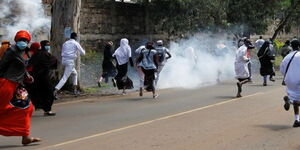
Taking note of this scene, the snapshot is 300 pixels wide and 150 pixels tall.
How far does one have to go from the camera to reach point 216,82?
21484 mm

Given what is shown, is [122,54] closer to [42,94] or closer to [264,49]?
[42,94]

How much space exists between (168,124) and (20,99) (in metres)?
3.34

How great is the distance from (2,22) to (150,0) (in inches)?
351

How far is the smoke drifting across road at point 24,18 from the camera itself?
2147cm

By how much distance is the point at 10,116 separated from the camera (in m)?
8.21

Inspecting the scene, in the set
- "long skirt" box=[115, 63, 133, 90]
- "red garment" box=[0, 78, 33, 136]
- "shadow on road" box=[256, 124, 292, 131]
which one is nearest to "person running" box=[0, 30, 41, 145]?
"red garment" box=[0, 78, 33, 136]

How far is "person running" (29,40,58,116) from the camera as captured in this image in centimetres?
1211

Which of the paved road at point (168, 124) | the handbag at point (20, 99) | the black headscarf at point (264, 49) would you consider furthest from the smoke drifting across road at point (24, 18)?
the handbag at point (20, 99)

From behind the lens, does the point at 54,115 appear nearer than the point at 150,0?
Yes

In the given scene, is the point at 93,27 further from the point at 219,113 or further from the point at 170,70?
the point at 219,113

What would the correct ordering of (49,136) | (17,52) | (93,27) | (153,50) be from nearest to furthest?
(17,52), (49,136), (153,50), (93,27)

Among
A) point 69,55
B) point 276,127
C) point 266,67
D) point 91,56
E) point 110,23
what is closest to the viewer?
point 276,127

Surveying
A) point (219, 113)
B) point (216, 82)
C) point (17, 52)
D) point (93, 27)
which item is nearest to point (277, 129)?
point (219, 113)

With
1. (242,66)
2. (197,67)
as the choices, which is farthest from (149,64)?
(197,67)
